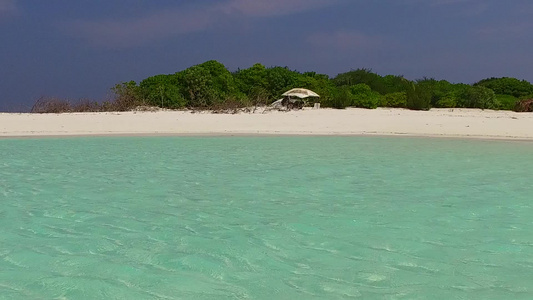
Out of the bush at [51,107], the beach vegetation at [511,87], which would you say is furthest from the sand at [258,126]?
the beach vegetation at [511,87]

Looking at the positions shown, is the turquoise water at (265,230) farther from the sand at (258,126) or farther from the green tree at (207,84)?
the green tree at (207,84)

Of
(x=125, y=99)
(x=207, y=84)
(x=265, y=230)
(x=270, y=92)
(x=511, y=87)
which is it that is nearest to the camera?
(x=265, y=230)

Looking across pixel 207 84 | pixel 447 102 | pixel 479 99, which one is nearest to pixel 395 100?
pixel 447 102

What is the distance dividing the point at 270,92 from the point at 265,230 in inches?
972

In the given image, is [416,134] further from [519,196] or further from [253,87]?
[253,87]

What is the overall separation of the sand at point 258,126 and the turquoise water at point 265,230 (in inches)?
237

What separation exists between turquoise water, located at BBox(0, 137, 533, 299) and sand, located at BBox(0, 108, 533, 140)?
6010mm

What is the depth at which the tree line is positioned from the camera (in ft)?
77.7

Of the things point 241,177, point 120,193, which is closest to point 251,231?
point 120,193

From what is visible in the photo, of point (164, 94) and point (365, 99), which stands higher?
point (164, 94)

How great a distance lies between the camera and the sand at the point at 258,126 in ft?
46.8

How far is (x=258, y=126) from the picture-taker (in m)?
15.9

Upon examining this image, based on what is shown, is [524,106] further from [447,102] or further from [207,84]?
[207,84]

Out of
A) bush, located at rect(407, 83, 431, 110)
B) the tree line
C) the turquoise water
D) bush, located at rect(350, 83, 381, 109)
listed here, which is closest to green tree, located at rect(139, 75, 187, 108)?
the tree line
